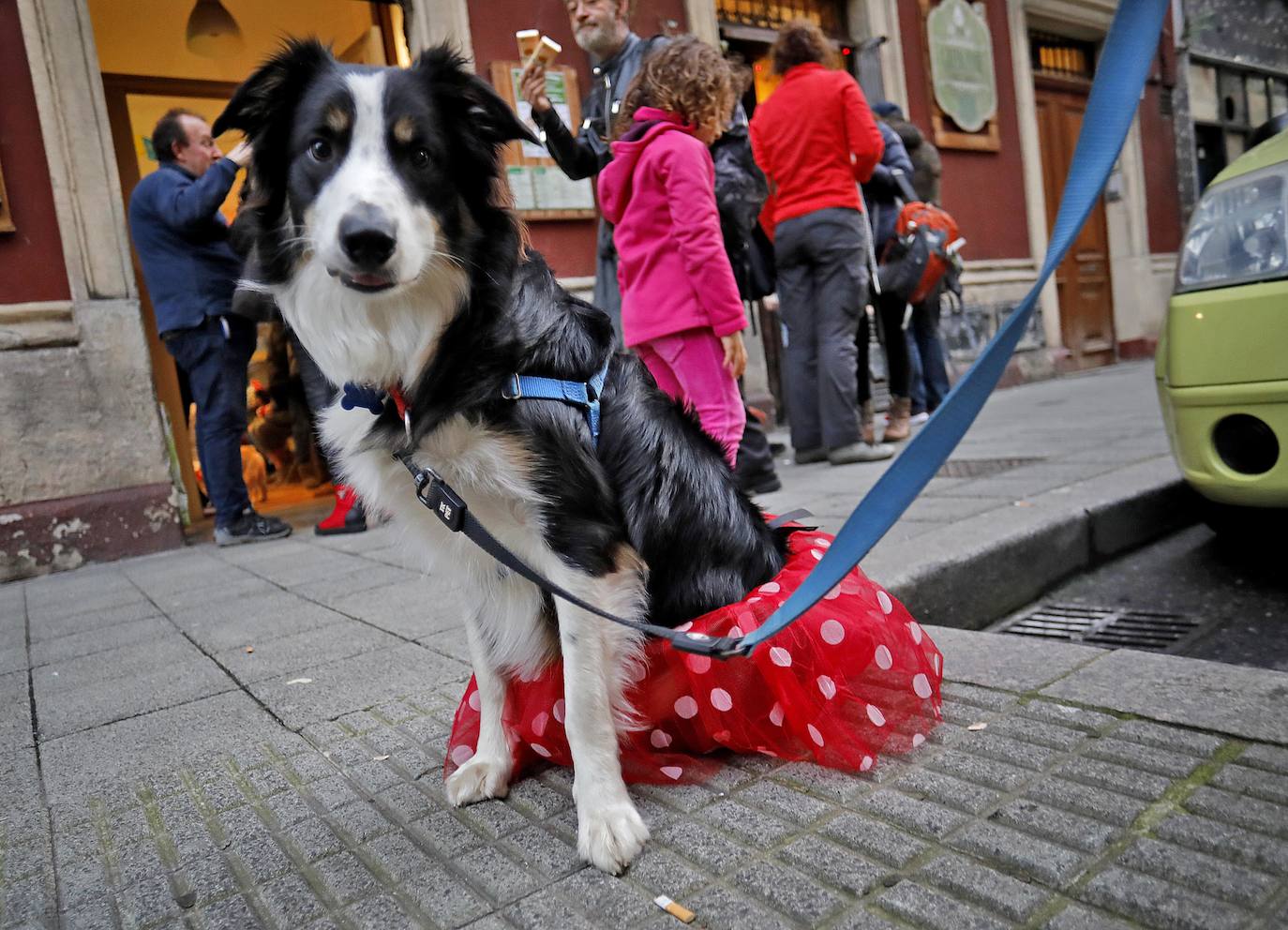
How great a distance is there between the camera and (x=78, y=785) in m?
1.91

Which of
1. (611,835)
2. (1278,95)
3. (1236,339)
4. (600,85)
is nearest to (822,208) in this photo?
(600,85)

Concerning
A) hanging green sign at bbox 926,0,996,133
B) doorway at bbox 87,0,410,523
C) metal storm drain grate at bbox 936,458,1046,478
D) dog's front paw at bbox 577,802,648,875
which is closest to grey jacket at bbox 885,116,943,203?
hanging green sign at bbox 926,0,996,133

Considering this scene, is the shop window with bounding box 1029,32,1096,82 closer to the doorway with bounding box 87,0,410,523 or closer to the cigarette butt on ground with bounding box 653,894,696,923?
the doorway with bounding box 87,0,410,523

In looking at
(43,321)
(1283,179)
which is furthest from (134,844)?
(43,321)

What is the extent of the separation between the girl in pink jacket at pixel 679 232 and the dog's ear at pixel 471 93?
1.78 meters

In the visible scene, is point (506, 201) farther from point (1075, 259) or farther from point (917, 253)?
point (1075, 259)

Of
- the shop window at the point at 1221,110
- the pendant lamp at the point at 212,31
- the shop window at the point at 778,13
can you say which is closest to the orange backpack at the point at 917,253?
the shop window at the point at 778,13

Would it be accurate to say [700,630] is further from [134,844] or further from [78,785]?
[78,785]

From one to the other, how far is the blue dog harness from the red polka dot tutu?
51 centimetres

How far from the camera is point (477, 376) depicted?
1.62 metres

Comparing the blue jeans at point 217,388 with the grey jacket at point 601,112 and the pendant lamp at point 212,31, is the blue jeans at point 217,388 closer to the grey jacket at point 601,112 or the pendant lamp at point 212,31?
the grey jacket at point 601,112

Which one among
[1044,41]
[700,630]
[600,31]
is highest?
[1044,41]

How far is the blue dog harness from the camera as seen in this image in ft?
5.31

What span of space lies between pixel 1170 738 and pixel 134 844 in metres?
1.94
